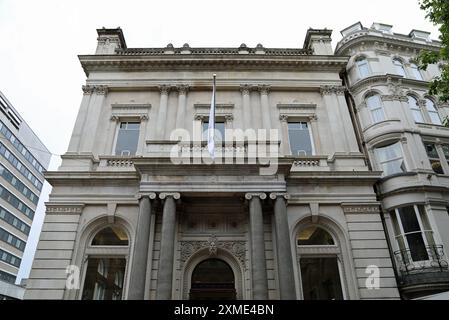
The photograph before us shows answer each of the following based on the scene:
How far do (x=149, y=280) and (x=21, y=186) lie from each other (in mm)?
56919

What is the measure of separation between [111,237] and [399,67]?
1898 centimetres

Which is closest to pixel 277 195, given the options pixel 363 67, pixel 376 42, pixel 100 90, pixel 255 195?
pixel 255 195

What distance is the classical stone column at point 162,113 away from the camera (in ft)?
51.2

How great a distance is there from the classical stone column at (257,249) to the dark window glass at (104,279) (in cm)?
563

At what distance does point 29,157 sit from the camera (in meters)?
60.9

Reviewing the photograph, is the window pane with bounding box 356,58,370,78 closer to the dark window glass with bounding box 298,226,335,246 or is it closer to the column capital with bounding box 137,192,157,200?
the dark window glass with bounding box 298,226,335,246

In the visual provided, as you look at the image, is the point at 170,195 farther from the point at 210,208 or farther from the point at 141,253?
the point at 141,253

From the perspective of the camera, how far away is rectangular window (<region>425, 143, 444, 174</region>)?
51.9ft

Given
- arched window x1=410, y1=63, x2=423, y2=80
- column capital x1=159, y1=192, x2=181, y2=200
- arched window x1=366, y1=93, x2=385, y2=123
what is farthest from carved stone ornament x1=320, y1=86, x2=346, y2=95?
column capital x1=159, y1=192, x2=181, y2=200

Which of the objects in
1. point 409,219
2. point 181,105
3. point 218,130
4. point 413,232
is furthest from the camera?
point 181,105

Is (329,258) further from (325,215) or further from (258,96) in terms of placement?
(258,96)

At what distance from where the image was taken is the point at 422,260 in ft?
43.4

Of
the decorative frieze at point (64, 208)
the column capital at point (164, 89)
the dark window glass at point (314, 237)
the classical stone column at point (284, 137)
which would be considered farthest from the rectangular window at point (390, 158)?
the decorative frieze at point (64, 208)

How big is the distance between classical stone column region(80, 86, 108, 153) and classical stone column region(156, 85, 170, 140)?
3197 mm
